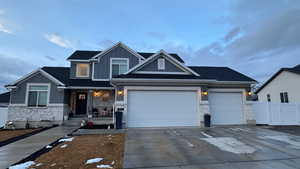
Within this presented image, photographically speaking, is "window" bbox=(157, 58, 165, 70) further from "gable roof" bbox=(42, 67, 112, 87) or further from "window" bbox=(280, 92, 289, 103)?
"window" bbox=(280, 92, 289, 103)

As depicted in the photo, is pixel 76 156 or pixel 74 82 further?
pixel 74 82

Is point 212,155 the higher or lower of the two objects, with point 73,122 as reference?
lower

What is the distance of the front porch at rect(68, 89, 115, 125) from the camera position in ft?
46.3

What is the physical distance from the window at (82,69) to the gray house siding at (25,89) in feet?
8.63

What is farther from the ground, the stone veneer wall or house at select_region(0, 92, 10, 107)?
house at select_region(0, 92, 10, 107)

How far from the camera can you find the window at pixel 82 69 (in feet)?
49.6

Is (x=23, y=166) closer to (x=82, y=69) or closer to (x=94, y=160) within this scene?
(x=94, y=160)

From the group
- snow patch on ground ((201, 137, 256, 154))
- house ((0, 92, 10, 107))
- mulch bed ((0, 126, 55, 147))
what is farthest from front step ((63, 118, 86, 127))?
house ((0, 92, 10, 107))

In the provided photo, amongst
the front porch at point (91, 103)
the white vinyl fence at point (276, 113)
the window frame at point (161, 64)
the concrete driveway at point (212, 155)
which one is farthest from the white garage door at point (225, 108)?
→ the front porch at point (91, 103)

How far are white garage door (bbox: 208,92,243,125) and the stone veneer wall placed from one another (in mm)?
12500

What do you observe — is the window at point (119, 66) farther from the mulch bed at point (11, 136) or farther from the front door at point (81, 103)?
the mulch bed at point (11, 136)

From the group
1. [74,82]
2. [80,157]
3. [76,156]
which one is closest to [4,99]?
[74,82]

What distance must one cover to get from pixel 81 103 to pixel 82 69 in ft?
11.1

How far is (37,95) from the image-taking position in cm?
1300
